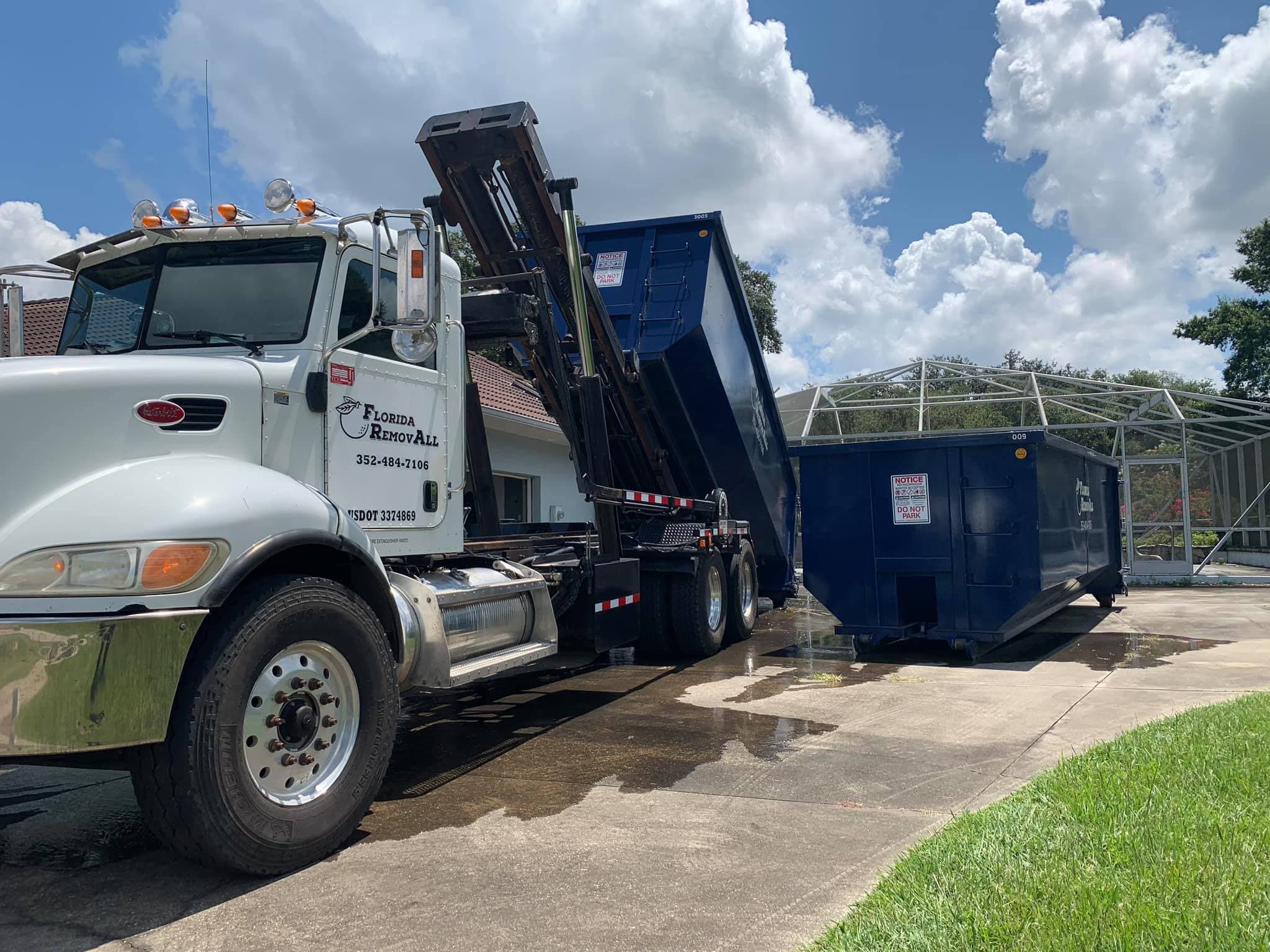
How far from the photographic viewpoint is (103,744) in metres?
3.51

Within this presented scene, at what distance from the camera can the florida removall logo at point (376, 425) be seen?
16.9 ft

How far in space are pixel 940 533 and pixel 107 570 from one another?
319 inches

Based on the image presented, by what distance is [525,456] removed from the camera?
1717 cm

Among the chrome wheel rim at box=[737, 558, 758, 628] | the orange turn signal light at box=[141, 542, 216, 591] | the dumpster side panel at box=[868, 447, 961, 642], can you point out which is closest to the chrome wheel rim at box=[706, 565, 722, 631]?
the chrome wheel rim at box=[737, 558, 758, 628]

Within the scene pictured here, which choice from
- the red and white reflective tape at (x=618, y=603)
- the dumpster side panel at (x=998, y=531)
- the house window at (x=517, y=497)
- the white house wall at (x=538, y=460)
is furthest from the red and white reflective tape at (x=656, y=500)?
the house window at (x=517, y=497)

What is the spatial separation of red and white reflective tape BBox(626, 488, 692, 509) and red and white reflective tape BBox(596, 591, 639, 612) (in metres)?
0.81

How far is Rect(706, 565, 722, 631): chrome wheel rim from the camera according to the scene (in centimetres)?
1006

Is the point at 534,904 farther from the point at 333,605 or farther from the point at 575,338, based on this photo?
the point at 575,338

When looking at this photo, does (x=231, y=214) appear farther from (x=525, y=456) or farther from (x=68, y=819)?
(x=525, y=456)

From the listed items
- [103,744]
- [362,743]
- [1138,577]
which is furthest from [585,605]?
[1138,577]

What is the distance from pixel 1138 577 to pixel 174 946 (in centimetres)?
1945

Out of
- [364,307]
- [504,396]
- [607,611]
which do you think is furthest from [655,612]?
[504,396]

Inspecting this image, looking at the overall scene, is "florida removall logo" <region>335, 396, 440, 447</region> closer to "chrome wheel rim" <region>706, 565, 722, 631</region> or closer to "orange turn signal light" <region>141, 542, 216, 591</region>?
"orange turn signal light" <region>141, 542, 216, 591</region>

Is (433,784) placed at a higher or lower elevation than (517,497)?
lower
